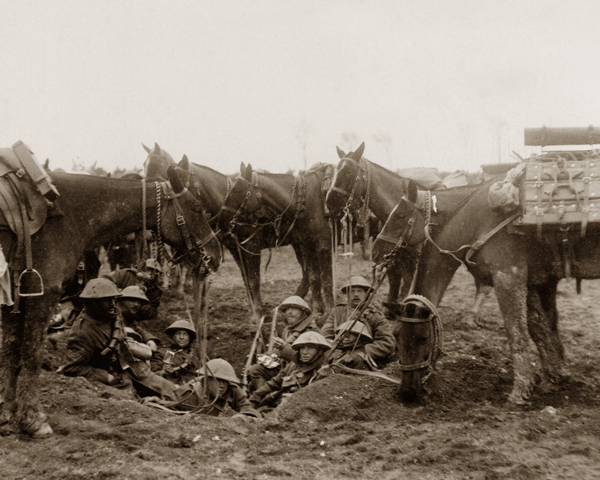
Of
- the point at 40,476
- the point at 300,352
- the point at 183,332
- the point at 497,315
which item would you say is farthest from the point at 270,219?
the point at 40,476

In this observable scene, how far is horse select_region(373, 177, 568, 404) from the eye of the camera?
21.4ft

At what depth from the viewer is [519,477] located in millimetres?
4535

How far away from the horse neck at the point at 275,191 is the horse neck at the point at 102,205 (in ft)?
12.3

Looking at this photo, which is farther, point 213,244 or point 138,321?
point 138,321

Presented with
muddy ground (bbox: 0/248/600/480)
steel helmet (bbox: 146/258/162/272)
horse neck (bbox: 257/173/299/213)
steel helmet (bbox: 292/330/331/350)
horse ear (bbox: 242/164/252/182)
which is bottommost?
muddy ground (bbox: 0/248/600/480)

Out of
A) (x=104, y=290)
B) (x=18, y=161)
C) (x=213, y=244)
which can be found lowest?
(x=104, y=290)

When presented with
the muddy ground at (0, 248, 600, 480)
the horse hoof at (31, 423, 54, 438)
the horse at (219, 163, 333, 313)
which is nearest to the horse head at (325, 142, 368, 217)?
the horse at (219, 163, 333, 313)

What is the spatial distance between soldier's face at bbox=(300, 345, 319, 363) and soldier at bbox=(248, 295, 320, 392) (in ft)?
1.60

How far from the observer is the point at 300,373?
769cm

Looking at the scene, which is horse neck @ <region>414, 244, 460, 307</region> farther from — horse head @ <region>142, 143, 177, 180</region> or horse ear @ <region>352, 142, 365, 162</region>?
horse head @ <region>142, 143, 177, 180</region>

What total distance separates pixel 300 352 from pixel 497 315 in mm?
4905

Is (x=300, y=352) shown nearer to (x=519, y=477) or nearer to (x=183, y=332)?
(x=183, y=332)

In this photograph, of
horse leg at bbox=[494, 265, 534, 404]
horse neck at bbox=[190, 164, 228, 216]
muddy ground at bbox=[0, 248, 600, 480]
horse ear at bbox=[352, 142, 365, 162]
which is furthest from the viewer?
horse neck at bbox=[190, 164, 228, 216]

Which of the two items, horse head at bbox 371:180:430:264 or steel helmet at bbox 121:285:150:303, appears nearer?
horse head at bbox 371:180:430:264
